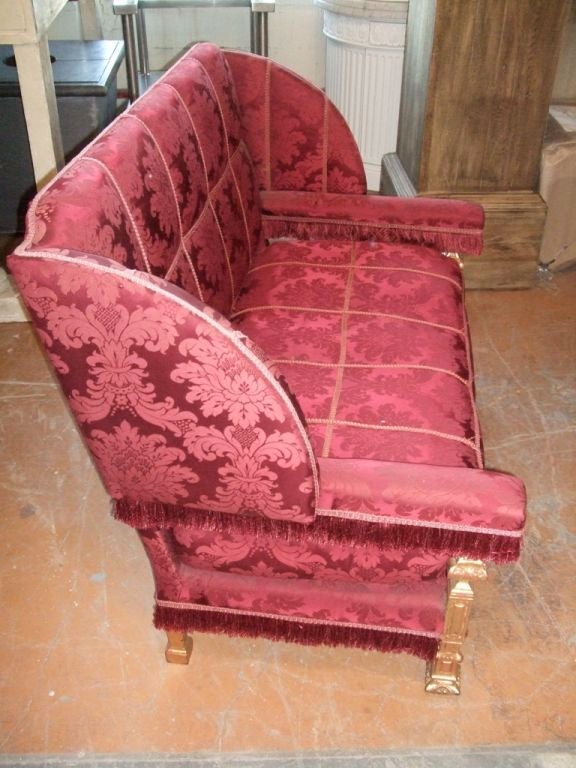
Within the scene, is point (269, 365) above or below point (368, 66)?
above

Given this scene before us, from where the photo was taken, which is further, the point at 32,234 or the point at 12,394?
the point at 12,394

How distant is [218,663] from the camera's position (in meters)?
1.59

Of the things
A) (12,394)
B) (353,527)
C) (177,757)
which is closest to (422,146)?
(12,394)

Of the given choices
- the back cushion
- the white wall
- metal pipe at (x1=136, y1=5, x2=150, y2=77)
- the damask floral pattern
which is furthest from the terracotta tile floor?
the white wall

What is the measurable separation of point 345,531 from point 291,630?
0.37 metres

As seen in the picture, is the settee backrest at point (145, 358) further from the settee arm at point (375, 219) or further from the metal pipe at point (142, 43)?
the metal pipe at point (142, 43)

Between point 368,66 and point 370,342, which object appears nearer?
point 370,342

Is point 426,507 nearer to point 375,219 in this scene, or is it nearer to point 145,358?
point 145,358

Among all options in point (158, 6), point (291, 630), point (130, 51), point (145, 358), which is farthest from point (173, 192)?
point (158, 6)

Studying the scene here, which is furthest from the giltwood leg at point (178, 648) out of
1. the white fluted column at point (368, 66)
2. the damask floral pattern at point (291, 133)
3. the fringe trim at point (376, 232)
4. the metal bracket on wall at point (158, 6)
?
the white fluted column at point (368, 66)

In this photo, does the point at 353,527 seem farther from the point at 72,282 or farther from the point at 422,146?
the point at 422,146

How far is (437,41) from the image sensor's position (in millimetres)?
2441

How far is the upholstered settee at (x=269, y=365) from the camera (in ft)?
3.58

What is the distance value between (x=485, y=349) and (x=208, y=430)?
160 centimetres
